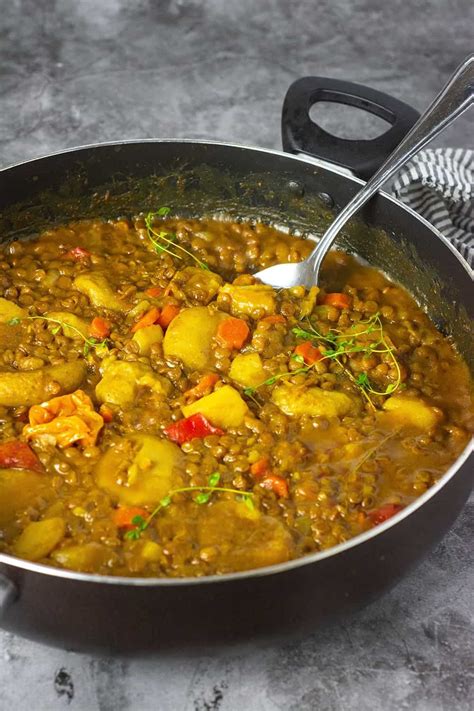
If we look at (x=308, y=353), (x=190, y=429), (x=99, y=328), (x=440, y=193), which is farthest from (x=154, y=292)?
(x=440, y=193)

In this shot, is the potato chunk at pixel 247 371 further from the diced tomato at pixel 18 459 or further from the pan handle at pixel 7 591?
the pan handle at pixel 7 591

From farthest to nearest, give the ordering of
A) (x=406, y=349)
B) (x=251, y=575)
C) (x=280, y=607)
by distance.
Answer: (x=406, y=349) < (x=280, y=607) < (x=251, y=575)

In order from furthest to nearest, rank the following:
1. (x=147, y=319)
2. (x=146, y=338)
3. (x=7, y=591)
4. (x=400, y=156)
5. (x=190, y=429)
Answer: (x=400, y=156) → (x=147, y=319) → (x=146, y=338) → (x=190, y=429) → (x=7, y=591)

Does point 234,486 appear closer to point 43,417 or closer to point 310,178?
point 43,417

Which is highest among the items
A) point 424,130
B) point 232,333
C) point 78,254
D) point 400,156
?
point 424,130

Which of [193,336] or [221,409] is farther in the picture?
[193,336]

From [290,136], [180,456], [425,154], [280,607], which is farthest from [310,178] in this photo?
[280,607]

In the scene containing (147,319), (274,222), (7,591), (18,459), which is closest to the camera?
(7,591)

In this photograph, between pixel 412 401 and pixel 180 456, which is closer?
pixel 180 456

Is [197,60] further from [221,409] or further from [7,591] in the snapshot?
[7,591]
